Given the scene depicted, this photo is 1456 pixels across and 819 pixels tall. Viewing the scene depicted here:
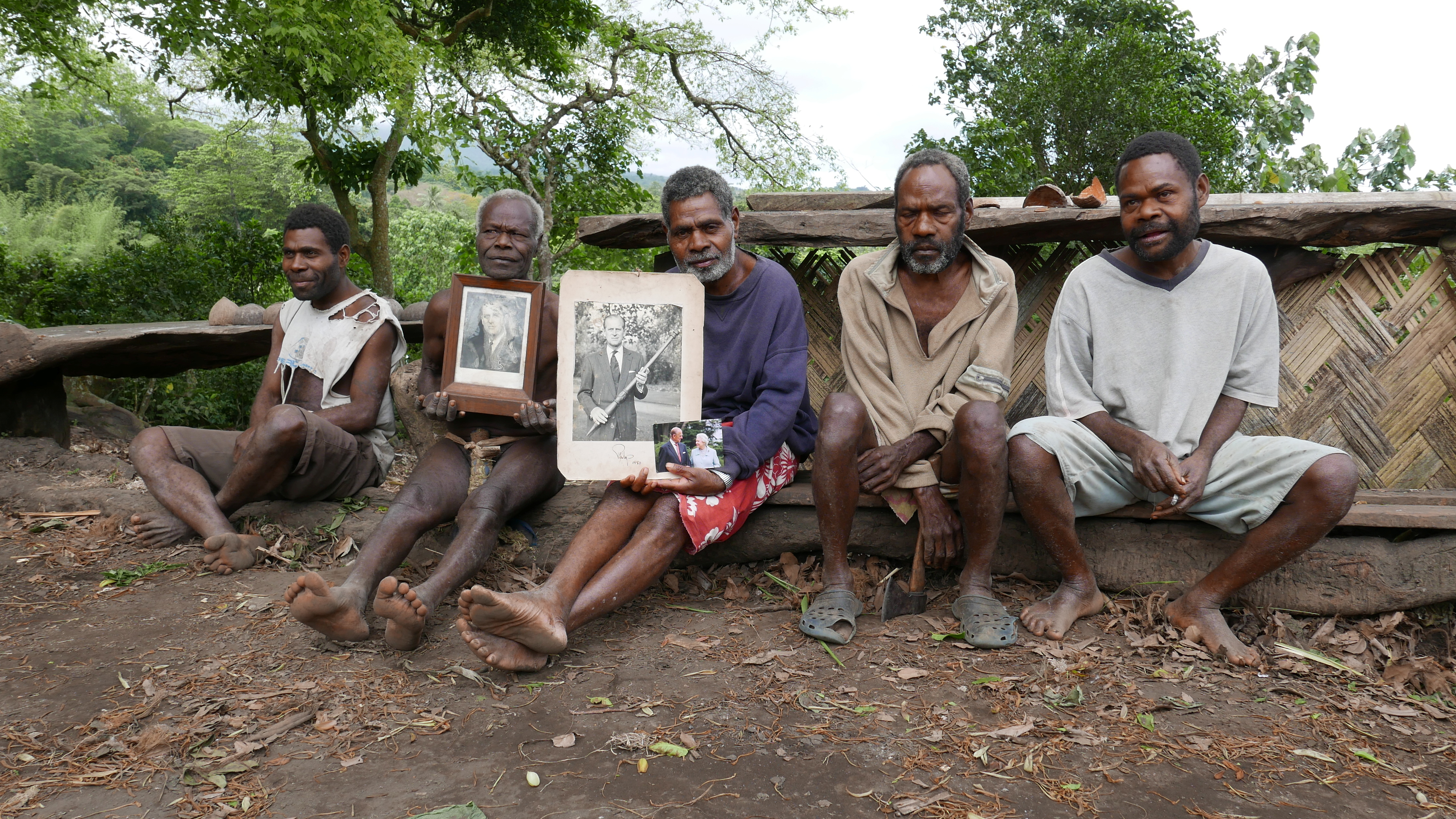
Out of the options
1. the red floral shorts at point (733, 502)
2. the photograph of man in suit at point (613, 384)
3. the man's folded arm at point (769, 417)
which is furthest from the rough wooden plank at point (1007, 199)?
the photograph of man in suit at point (613, 384)

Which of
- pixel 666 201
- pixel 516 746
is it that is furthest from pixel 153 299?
pixel 516 746

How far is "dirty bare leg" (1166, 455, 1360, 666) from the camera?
2.81 meters

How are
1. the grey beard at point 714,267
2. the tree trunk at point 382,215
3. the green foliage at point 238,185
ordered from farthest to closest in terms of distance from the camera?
1. the green foliage at point 238,185
2. the tree trunk at point 382,215
3. the grey beard at point 714,267

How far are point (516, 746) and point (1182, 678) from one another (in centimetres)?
207

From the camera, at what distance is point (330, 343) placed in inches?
161

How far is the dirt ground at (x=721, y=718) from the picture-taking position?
7.03ft

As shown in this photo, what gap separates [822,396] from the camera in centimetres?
437

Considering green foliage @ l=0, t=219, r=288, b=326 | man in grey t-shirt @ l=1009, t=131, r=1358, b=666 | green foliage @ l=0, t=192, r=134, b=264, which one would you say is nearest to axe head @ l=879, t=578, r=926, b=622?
man in grey t-shirt @ l=1009, t=131, r=1358, b=666

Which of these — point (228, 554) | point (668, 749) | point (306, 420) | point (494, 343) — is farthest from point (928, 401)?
point (228, 554)

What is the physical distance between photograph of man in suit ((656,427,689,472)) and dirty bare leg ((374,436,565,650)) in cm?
75

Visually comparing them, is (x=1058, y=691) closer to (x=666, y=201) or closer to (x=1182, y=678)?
(x=1182, y=678)

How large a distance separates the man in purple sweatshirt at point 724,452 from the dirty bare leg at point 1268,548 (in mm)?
1499

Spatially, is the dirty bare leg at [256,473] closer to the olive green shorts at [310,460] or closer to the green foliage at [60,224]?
the olive green shorts at [310,460]

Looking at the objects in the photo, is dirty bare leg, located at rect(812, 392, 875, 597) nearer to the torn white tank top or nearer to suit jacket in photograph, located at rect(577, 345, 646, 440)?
suit jacket in photograph, located at rect(577, 345, 646, 440)
